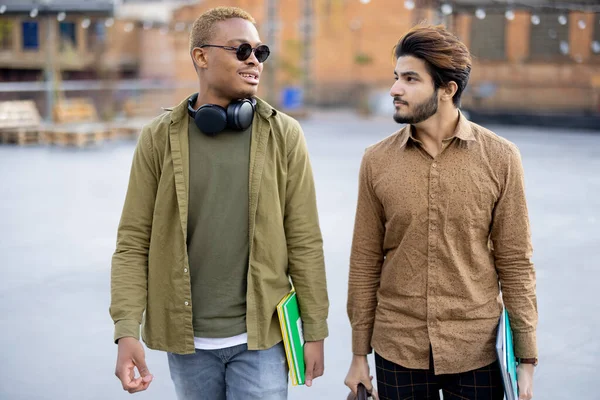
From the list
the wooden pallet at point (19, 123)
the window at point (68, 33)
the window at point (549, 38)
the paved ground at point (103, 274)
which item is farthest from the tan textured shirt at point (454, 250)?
the window at point (68, 33)

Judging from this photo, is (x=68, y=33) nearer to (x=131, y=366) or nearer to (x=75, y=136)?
(x=75, y=136)

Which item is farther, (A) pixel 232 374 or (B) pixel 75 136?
(B) pixel 75 136

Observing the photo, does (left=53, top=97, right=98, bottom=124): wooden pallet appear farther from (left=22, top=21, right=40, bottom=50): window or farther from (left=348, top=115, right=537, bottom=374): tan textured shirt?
(left=348, top=115, right=537, bottom=374): tan textured shirt

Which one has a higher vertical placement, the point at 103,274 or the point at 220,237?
the point at 220,237

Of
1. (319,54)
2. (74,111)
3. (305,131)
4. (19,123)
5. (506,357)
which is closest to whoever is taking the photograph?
(506,357)

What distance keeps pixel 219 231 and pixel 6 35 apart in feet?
128

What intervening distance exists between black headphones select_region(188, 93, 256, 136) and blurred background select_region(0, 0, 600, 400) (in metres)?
0.81

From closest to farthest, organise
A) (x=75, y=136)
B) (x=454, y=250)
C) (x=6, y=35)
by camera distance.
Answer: (x=454, y=250) → (x=75, y=136) → (x=6, y=35)

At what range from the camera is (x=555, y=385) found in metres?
4.89

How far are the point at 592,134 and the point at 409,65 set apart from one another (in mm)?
22485

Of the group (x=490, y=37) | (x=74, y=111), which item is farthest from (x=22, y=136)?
(x=490, y=37)

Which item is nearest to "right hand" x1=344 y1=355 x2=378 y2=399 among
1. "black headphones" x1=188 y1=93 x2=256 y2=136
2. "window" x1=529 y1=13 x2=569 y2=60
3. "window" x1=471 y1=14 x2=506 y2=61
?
"black headphones" x1=188 y1=93 x2=256 y2=136

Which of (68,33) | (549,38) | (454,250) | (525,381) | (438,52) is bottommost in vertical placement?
(525,381)

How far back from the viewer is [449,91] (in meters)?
2.68
